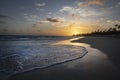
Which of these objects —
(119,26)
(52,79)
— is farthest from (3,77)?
(119,26)

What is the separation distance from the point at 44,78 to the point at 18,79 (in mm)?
1000

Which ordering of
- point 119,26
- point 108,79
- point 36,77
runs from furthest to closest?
point 119,26 → point 36,77 → point 108,79

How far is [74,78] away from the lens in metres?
4.28

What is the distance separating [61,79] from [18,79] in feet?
5.47

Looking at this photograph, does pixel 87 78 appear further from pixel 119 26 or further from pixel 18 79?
pixel 119 26

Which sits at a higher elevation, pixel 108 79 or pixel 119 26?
pixel 119 26

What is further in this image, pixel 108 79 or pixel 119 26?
pixel 119 26

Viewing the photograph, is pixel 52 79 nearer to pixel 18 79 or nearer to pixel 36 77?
pixel 36 77

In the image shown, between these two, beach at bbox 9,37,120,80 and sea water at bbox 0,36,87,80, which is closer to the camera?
beach at bbox 9,37,120,80

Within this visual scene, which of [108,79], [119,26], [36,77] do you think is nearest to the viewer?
[108,79]

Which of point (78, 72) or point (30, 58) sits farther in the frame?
point (30, 58)

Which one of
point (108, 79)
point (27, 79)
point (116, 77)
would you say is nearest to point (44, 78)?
point (27, 79)

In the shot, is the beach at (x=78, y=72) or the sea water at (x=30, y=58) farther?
the sea water at (x=30, y=58)

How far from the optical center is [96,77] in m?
4.34
